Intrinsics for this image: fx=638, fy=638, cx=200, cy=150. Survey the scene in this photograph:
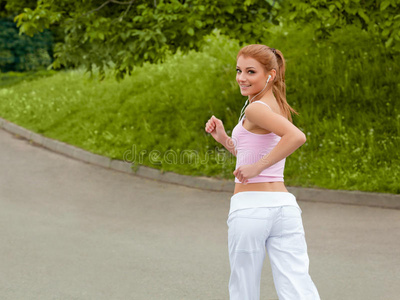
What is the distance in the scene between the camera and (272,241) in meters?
3.24

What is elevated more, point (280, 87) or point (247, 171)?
point (280, 87)

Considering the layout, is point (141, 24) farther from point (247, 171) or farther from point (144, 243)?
point (247, 171)

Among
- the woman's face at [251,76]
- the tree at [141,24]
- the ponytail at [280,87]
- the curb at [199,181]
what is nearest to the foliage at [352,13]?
the tree at [141,24]

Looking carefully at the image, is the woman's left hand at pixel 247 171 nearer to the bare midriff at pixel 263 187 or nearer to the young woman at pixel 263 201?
the young woman at pixel 263 201

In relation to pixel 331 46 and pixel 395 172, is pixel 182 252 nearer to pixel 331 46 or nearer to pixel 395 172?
pixel 395 172

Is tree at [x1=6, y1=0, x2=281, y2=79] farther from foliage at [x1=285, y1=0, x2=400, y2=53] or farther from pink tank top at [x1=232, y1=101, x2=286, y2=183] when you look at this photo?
pink tank top at [x1=232, y1=101, x2=286, y2=183]

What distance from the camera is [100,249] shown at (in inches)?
269

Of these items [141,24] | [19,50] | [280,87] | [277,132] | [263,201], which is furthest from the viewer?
[19,50]

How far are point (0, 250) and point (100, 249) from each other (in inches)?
41.2

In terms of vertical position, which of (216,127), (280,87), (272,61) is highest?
(272,61)

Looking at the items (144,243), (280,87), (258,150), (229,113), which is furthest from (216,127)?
(229,113)

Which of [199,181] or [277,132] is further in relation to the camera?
[199,181]

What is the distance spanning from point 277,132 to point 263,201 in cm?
37

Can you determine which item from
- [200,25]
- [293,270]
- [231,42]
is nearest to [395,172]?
[200,25]
